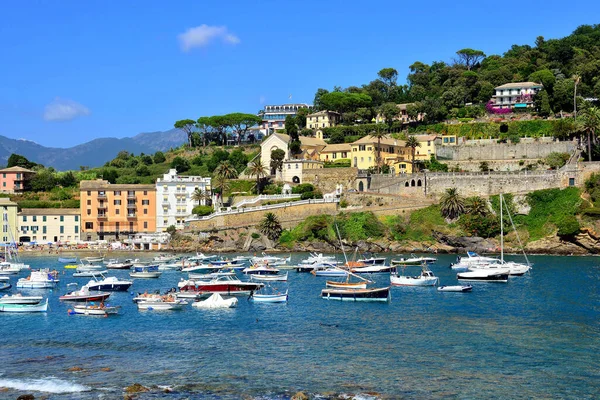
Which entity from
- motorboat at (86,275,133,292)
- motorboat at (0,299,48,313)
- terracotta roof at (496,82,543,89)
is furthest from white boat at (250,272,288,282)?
terracotta roof at (496,82,543,89)

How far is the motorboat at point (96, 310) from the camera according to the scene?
53094 millimetres

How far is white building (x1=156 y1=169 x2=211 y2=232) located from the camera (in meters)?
117

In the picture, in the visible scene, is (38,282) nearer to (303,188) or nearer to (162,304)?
(162,304)

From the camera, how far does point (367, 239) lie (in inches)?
3767

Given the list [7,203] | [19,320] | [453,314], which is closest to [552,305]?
[453,314]

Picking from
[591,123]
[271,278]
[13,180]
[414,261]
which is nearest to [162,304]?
[271,278]

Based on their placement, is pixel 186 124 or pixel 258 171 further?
pixel 186 124

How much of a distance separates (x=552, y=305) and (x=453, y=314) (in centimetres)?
885

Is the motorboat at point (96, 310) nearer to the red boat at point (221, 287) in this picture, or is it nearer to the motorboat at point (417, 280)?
the red boat at point (221, 287)

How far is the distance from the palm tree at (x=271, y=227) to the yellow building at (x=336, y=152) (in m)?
24.1

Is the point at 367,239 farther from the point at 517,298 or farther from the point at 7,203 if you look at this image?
the point at 7,203

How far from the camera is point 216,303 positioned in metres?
56.2

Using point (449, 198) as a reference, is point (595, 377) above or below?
below

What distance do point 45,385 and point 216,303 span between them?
23.4 m
